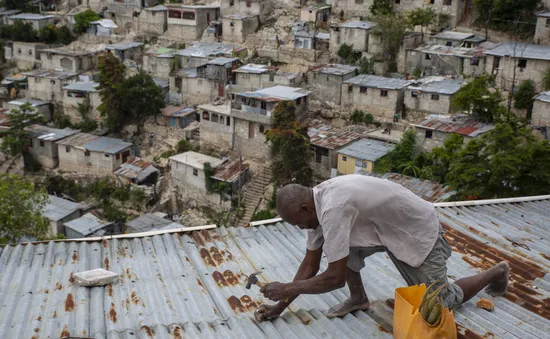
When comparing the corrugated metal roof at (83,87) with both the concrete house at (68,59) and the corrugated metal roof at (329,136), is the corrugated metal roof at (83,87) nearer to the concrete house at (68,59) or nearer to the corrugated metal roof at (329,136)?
the concrete house at (68,59)

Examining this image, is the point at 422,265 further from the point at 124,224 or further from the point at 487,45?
the point at 487,45

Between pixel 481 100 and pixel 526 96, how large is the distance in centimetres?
258

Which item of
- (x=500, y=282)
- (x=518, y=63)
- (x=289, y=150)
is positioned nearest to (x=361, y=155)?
(x=289, y=150)

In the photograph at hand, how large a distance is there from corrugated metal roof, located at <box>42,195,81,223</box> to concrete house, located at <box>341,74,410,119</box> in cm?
1106

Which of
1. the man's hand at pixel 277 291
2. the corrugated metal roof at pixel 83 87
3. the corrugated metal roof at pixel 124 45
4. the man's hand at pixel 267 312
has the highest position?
the man's hand at pixel 277 291

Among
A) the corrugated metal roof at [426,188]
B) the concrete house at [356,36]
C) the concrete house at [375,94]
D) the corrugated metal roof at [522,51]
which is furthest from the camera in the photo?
the concrete house at [356,36]

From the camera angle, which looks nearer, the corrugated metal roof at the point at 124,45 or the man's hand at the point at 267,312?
the man's hand at the point at 267,312

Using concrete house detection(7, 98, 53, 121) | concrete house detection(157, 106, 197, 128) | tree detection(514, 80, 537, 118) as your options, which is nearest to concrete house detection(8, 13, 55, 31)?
concrete house detection(7, 98, 53, 121)

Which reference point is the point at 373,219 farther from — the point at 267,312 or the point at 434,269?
the point at 267,312

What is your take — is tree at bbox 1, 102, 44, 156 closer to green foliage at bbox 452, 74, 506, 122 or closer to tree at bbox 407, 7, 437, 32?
tree at bbox 407, 7, 437, 32

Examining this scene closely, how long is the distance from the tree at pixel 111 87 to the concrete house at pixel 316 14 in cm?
959

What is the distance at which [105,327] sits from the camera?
4.15 meters

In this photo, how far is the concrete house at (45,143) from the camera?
25.6m

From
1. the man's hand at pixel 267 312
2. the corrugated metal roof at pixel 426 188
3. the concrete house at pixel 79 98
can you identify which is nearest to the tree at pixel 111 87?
the concrete house at pixel 79 98
